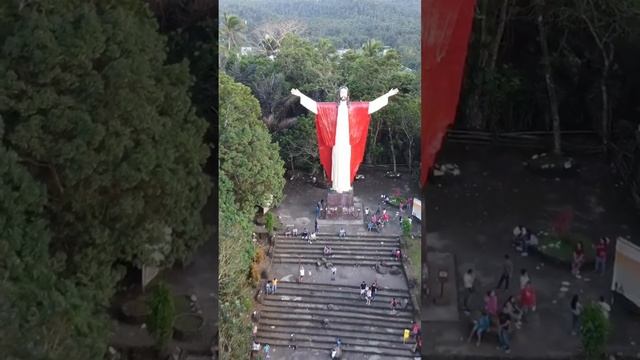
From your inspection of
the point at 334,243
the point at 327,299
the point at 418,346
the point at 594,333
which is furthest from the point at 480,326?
the point at 334,243

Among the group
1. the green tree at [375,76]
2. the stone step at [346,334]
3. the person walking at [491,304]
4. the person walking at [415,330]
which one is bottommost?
the stone step at [346,334]

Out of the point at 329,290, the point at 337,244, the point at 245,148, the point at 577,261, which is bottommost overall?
the point at 329,290

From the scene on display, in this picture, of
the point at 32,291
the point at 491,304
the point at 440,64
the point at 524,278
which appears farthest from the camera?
the point at 440,64

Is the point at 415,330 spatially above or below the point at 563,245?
below

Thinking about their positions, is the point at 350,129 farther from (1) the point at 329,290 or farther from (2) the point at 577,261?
(2) the point at 577,261

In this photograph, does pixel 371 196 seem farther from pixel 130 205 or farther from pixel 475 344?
pixel 130 205

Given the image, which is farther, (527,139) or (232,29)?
(232,29)

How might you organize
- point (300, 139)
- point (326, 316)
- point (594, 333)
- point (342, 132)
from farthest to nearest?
point (300, 139), point (342, 132), point (326, 316), point (594, 333)

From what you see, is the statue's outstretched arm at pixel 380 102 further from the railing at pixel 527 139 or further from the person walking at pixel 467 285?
the person walking at pixel 467 285

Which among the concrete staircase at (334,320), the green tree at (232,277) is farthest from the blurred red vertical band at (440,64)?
the green tree at (232,277)
